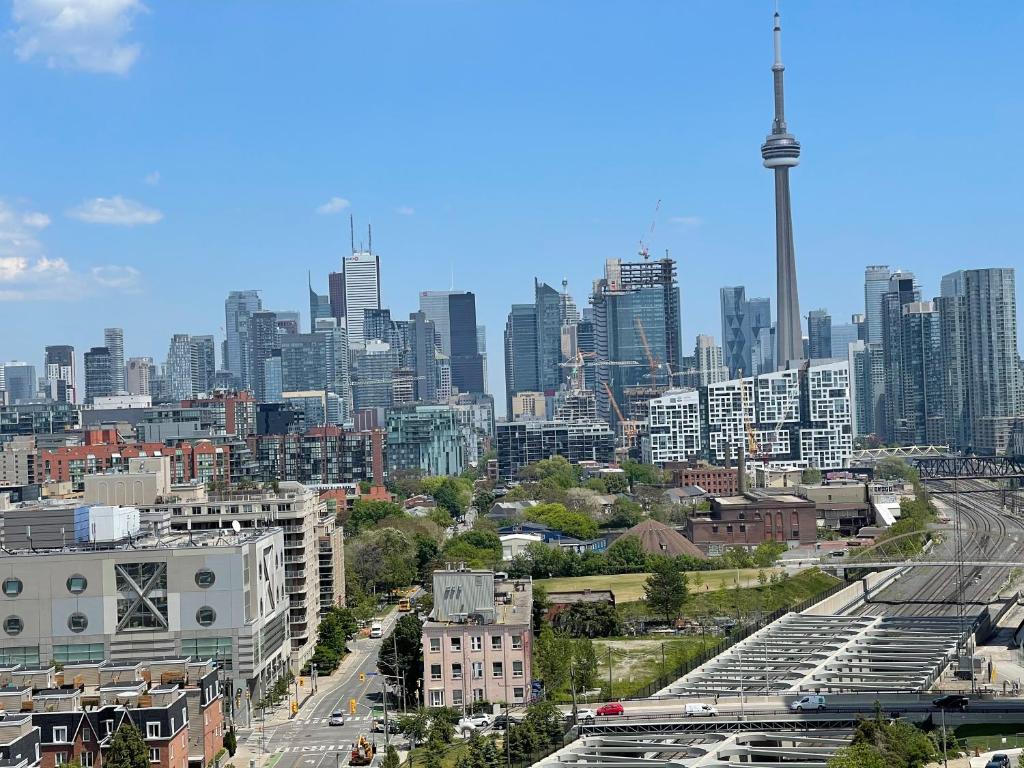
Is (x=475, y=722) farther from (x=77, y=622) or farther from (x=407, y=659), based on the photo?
(x=77, y=622)

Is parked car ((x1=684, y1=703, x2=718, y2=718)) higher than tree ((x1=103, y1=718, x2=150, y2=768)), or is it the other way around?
tree ((x1=103, y1=718, x2=150, y2=768))

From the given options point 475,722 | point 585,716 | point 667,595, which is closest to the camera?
point 585,716

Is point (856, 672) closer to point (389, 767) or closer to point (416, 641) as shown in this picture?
point (416, 641)

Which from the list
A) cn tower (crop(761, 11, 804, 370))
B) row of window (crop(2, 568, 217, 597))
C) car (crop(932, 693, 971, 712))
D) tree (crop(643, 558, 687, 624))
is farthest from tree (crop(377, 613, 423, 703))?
cn tower (crop(761, 11, 804, 370))

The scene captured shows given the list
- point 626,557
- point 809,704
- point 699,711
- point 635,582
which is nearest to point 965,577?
point 626,557

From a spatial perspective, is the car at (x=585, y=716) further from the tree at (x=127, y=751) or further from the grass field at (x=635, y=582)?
the grass field at (x=635, y=582)

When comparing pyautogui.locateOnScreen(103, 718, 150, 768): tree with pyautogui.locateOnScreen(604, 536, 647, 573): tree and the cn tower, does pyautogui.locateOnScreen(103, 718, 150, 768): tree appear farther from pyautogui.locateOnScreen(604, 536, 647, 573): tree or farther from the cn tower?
the cn tower
